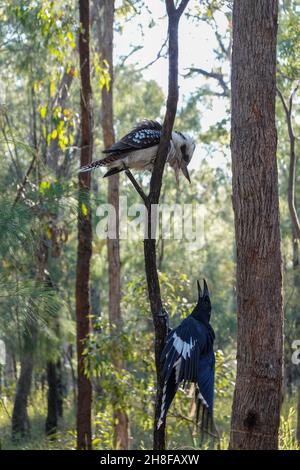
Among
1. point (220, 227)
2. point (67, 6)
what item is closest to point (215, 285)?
point (220, 227)

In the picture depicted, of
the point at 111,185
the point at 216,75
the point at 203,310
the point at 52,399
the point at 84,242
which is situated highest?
the point at 216,75

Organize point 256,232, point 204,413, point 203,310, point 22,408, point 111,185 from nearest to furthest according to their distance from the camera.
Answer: point 256,232, point 204,413, point 203,310, point 111,185, point 22,408

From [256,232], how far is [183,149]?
112cm

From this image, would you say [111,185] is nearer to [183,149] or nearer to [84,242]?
[84,242]

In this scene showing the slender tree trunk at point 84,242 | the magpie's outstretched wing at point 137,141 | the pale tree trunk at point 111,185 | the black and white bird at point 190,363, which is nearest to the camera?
the black and white bird at point 190,363

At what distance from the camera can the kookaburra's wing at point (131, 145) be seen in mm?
5176

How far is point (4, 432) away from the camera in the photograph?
13.5 metres

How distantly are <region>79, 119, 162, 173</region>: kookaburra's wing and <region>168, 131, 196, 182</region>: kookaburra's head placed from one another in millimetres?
123

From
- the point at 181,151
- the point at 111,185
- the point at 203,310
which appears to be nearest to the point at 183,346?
the point at 203,310

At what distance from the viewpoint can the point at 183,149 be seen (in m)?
5.24

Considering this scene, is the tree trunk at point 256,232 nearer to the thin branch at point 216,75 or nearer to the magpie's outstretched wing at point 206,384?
the magpie's outstretched wing at point 206,384

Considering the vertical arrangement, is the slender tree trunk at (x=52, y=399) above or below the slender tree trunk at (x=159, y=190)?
below

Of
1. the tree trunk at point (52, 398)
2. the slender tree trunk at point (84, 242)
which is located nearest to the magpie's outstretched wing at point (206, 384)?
the slender tree trunk at point (84, 242)

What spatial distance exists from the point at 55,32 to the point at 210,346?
3903mm
